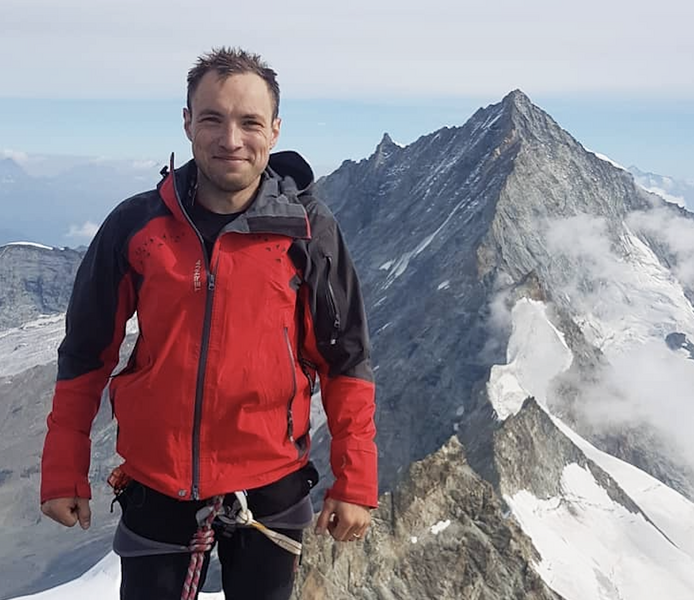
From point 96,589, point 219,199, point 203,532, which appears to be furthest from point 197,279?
point 96,589

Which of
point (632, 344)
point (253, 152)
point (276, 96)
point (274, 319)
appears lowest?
point (632, 344)

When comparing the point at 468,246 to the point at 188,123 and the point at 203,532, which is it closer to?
the point at 188,123

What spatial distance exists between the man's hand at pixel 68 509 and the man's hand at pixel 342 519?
6.07 feet

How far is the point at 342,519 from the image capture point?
628 cm

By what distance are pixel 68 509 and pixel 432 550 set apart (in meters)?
21.0

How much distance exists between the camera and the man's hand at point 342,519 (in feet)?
20.6

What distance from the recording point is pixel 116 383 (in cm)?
619

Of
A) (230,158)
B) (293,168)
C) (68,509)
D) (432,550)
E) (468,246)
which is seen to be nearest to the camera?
(230,158)

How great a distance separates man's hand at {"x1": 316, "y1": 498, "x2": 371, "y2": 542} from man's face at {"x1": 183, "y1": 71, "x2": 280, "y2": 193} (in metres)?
2.64

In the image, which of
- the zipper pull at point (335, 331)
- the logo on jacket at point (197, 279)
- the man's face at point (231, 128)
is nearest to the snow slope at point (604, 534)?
the zipper pull at point (335, 331)

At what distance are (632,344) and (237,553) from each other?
535 feet

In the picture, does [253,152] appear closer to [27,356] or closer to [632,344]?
[632,344]

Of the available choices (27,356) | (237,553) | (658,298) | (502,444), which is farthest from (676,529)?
(27,356)

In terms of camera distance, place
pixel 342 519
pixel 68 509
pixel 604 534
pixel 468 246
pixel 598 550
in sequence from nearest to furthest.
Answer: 1. pixel 68 509
2. pixel 342 519
3. pixel 598 550
4. pixel 604 534
5. pixel 468 246
